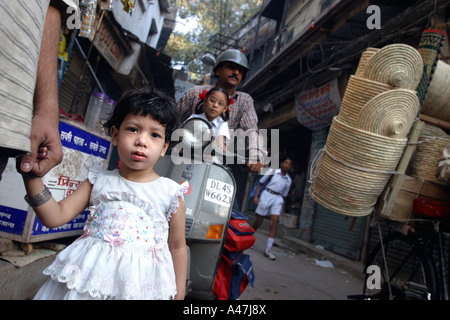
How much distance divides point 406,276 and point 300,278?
5.93 ft

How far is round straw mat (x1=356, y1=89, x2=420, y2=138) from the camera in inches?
88.0

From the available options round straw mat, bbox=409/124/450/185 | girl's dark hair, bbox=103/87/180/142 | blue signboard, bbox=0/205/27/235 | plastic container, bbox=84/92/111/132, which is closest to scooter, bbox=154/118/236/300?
girl's dark hair, bbox=103/87/180/142

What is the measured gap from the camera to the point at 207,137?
6.06 ft

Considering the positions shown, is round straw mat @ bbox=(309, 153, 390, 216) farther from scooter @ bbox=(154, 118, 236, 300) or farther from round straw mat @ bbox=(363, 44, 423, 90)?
scooter @ bbox=(154, 118, 236, 300)

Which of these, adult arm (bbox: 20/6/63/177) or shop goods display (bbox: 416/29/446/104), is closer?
adult arm (bbox: 20/6/63/177)

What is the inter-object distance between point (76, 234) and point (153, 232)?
1827 mm

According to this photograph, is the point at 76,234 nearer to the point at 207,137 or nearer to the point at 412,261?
the point at 207,137

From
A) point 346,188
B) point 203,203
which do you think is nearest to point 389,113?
point 346,188

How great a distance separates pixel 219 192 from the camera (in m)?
2.06

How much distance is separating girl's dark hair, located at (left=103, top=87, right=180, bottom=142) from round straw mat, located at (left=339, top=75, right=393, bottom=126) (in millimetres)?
1625

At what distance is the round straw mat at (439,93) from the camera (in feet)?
8.73

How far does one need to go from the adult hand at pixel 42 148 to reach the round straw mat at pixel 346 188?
2.07 m

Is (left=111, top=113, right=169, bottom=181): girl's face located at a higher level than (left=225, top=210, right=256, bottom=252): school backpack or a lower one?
higher
